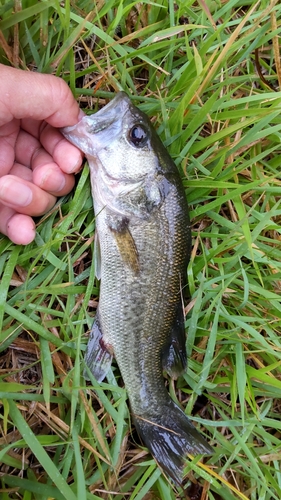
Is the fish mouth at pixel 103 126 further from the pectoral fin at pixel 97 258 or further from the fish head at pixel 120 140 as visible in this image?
the pectoral fin at pixel 97 258

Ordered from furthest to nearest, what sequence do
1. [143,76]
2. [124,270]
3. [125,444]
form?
[143,76], [125,444], [124,270]

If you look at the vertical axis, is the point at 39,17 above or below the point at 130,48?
above

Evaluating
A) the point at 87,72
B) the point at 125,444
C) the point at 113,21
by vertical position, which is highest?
the point at 113,21

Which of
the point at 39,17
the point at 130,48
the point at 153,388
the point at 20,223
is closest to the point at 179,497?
the point at 153,388

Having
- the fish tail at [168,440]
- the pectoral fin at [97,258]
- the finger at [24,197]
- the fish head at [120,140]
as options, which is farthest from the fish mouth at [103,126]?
the fish tail at [168,440]

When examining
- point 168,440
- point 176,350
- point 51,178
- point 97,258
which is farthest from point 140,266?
point 168,440

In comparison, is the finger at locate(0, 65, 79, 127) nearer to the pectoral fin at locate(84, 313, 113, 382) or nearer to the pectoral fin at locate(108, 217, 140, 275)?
the pectoral fin at locate(108, 217, 140, 275)

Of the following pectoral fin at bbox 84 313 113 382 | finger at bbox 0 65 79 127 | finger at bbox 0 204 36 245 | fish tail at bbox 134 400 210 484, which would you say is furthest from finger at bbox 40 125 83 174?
fish tail at bbox 134 400 210 484

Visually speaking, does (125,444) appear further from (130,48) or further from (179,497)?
(130,48)
